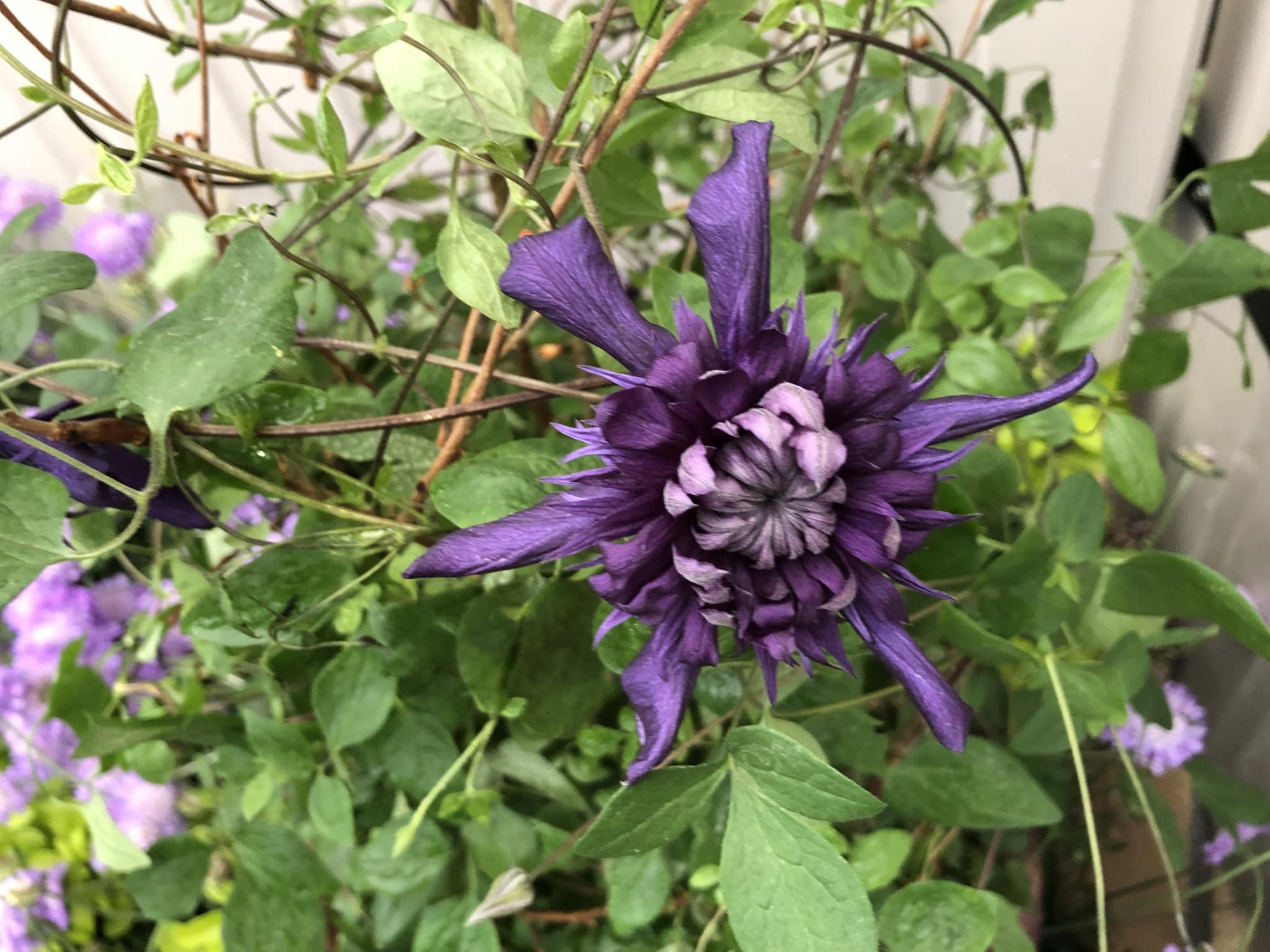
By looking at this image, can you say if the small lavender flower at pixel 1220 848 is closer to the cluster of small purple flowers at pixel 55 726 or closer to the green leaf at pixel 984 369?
the green leaf at pixel 984 369

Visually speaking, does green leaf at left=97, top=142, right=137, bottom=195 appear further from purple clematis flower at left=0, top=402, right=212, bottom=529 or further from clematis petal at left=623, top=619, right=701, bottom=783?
clematis petal at left=623, top=619, right=701, bottom=783

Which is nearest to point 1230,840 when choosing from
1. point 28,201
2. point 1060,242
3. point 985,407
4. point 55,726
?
point 1060,242

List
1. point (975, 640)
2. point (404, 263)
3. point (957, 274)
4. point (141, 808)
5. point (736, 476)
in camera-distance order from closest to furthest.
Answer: point (736, 476), point (975, 640), point (957, 274), point (141, 808), point (404, 263)

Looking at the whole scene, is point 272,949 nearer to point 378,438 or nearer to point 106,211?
point 378,438

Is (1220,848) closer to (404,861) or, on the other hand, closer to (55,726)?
(404,861)

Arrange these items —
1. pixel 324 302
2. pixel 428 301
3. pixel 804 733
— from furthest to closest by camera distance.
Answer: pixel 428 301 < pixel 324 302 < pixel 804 733

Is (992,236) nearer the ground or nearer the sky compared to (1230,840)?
nearer the sky

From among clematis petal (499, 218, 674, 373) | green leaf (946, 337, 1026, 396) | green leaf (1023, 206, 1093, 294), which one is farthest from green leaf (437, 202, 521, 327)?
green leaf (1023, 206, 1093, 294)

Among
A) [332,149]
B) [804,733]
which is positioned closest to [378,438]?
[332,149]
